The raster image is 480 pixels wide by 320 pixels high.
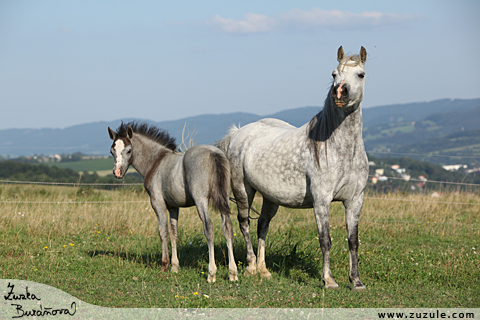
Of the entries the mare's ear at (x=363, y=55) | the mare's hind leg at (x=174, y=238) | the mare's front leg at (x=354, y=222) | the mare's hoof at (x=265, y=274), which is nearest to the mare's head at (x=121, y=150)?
the mare's hind leg at (x=174, y=238)

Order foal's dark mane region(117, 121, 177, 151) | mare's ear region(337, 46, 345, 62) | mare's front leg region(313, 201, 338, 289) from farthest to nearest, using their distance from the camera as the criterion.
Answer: foal's dark mane region(117, 121, 177, 151) → mare's front leg region(313, 201, 338, 289) → mare's ear region(337, 46, 345, 62)

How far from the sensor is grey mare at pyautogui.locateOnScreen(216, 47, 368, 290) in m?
5.25

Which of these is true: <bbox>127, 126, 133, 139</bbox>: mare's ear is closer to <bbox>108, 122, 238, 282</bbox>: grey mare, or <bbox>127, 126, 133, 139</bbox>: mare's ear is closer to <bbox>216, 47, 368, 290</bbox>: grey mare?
<bbox>108, 122, 238, 282</bbox>: grey mare

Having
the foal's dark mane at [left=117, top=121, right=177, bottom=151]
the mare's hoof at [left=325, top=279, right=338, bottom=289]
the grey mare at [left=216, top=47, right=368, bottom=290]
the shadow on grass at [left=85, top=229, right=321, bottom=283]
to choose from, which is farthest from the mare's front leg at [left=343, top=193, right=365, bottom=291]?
the foal's dark mane at [left=117, top=121, right=177, bottom=151]

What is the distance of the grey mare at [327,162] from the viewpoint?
5.25m

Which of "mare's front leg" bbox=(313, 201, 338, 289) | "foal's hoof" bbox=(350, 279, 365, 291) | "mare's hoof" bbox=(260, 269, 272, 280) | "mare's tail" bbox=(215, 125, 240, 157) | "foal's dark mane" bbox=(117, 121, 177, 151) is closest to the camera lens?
"mare's front leg" bbox=(313, 201, 338, 289)

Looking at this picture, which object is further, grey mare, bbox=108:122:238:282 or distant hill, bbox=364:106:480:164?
distant hill, bbox=364:106:480:164

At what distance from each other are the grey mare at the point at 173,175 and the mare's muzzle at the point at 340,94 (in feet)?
6.07

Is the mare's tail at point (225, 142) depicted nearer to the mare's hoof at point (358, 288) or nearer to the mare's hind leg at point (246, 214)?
the mare's hind leg at point (246, 214)

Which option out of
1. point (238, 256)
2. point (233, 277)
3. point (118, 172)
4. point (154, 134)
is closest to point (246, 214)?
point (238, 256)

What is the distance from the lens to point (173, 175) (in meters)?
6.25

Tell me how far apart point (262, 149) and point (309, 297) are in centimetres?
225

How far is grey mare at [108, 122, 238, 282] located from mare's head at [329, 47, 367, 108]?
1.89m

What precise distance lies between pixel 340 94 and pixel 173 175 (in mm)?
2714
